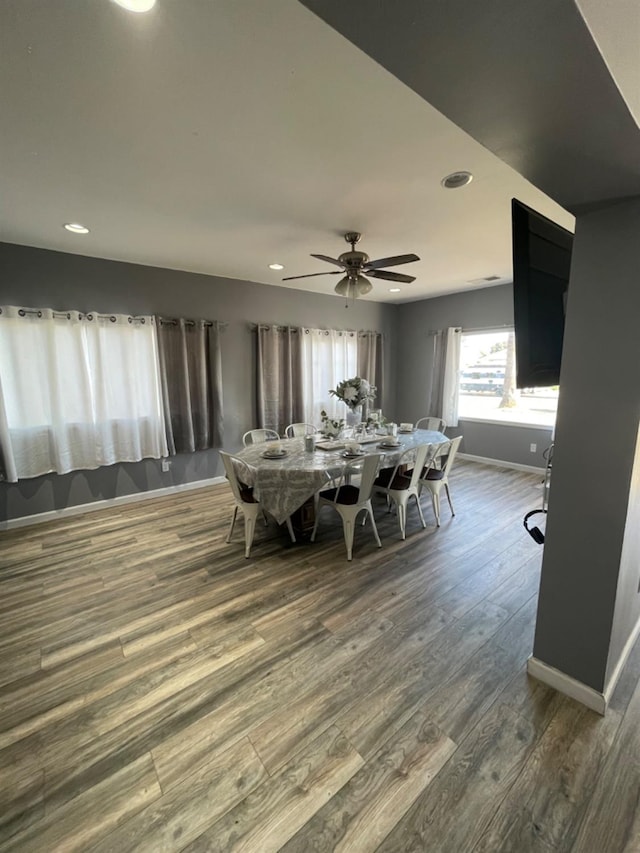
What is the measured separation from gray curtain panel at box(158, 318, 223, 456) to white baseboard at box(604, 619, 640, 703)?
4.16 metres

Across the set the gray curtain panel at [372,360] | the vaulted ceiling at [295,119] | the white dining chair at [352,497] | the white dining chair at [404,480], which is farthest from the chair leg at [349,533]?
the gray curtain panel at [372,360]

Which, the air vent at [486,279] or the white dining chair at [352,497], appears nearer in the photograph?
the white dining chair at [352,497]

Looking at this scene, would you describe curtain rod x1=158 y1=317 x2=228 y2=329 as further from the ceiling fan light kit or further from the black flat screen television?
the black flat screen television

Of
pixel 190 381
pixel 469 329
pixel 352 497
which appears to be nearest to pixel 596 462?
pixel 352 497

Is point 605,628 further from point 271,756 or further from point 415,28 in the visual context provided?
point 415,28

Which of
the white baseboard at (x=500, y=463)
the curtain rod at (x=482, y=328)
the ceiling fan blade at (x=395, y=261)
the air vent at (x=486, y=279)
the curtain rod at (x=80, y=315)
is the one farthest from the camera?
the curtain rod at (x=482, y=328)

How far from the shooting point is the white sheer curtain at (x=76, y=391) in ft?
11.0

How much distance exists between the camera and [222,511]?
383 centimetres

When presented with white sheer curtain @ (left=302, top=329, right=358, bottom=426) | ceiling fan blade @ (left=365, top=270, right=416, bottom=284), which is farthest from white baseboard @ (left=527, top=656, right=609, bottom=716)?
white sheer curtain @ (left=302, top=329, right=358, bottom=426)

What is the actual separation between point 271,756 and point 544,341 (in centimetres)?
207

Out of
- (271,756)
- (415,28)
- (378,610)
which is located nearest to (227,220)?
(415,28)

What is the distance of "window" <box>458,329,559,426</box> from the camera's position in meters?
5.16

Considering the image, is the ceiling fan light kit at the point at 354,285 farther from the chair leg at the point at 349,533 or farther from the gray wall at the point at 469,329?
the gray wall at the point at 469,329

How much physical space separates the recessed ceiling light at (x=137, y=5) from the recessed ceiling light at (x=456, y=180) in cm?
164
